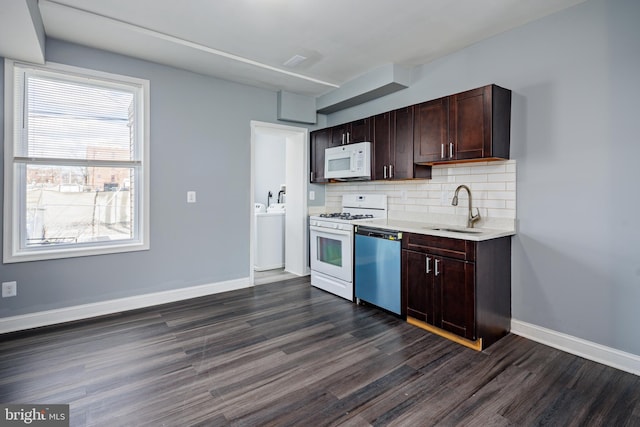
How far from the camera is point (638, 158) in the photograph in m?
2.19

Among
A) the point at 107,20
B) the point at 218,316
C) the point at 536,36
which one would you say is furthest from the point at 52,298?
the point at 536,36

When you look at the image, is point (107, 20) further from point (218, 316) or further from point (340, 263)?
point (340, 263)

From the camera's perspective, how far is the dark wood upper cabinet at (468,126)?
2676mm

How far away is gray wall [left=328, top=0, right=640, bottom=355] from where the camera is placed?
224 cm

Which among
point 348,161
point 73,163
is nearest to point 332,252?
point 348,161

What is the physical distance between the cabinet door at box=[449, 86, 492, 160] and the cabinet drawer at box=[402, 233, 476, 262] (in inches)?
29.9

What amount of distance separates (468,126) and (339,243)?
1.82 m

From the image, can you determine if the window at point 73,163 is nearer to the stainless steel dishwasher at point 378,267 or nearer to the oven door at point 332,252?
the oven door at point 332,252

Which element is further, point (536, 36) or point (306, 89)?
point (306, 89)

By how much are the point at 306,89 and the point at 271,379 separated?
3.56m

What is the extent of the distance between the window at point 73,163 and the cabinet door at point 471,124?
310cm

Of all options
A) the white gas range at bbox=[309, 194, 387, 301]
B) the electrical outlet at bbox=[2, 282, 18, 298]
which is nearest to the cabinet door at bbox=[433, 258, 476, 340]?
the white gas range at bbox=[309, 194, 387, 301]

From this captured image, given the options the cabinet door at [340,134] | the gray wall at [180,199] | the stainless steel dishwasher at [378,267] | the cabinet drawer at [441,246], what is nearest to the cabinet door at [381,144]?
the cabinet door at [340,134]

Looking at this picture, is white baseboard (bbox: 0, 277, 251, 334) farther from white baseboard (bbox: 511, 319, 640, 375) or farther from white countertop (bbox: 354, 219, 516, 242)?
white baseboard (bbox: 511, 319, 640, 375)
